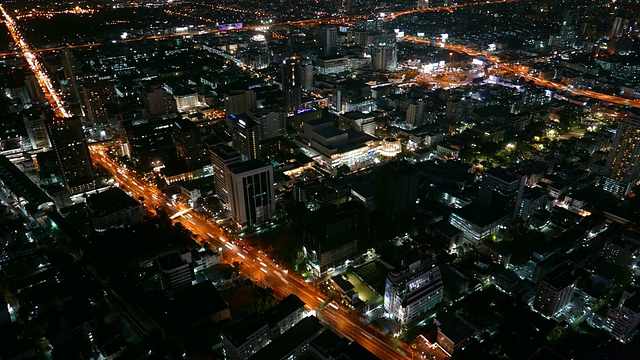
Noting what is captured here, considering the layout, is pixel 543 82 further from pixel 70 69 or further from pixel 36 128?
pixel 70 69

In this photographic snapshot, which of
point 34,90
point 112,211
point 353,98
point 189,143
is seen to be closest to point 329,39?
point 353,98

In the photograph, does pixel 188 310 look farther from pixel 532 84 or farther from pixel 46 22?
pixel 46 22

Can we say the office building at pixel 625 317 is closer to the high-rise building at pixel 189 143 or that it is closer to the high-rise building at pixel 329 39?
the high-rise building at pixel 189 143

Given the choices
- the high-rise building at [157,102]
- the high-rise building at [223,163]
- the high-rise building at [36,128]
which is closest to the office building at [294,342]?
the high-rise building at [223,163]

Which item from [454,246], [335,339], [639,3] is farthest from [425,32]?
[335,339]

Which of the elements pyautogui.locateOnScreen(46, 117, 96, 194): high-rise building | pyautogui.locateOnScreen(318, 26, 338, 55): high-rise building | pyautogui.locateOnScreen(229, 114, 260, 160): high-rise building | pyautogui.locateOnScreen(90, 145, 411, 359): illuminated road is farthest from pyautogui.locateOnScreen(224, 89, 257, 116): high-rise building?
pyautogui.locateOnScreen(318, 26, 338, 55): high-rise building
